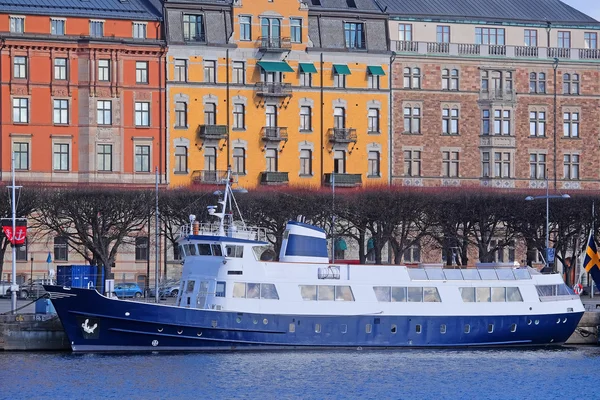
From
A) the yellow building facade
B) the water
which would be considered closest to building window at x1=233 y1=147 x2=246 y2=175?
the yellow building facade

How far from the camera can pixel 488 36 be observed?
10612 cm

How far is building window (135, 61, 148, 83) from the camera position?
326ft

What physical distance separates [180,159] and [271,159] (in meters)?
5.99

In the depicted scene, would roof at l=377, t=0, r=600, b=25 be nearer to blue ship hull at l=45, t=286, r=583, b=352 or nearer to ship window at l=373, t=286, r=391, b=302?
ship window at l=373, t=286, r=391, b=302

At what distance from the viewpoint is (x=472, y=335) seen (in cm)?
7050

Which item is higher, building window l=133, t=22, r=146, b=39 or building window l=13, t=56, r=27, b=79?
building window l=133, t=22, r=146, b=39

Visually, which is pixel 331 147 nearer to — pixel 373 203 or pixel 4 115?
pixel 373 203

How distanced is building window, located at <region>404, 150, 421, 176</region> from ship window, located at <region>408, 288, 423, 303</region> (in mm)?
35560

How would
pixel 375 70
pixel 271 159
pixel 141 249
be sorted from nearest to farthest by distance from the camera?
pixel 141 249
pixel 271 159
pixel 375 70

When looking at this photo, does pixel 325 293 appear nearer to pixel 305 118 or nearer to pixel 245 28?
pixel 305 118

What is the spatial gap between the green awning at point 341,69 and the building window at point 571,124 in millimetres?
15520

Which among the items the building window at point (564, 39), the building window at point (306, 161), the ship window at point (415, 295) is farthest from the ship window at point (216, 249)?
the building window at point (564, 39)

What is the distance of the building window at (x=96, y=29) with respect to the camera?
98.1 meters

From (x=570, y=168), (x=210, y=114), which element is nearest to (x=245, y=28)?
(x=210, y=114)
